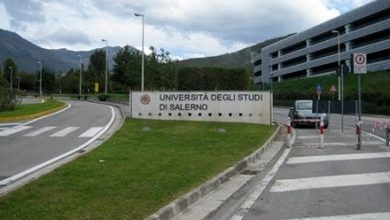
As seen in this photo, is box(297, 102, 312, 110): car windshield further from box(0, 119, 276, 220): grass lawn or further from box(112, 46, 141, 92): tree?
box(112, 46, 141, 92): tree

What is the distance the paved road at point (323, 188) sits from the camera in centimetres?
881

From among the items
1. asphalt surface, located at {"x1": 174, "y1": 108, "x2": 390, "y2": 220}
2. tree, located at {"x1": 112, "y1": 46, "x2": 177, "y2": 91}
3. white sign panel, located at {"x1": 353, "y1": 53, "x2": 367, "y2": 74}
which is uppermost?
tree, located at {"x1": 112, "y1": 46, "x2": 177, "y2": 91}

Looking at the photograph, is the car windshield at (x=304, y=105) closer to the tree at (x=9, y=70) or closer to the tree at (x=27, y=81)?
the tree at (x=9, y=70)

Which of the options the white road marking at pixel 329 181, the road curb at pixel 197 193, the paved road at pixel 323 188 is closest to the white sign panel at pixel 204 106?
the paved road at pixel 323 188

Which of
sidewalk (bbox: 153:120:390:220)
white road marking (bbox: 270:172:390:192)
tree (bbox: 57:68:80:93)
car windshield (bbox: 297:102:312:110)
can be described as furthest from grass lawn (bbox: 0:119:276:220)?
tree (bbox: 57:68:80:93)

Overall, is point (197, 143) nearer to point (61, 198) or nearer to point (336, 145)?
point (336, 145)

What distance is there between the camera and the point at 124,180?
34.7 feet

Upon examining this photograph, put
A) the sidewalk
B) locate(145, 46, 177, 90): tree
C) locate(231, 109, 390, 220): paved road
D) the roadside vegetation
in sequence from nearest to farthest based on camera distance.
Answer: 1. the sidewalk
2. locate(231, 109, 390, 220): paved road
3. the roadside vegetation
4. locate(145, 46, 177, 90): tree

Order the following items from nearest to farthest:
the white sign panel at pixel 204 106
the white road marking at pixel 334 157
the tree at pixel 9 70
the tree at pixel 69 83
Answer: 1. the white road marking at pixel 334 157
2. the white sign panel at pixel 204 106
3. the tree at pixel 69 83
4. the tree at pixel 9 70

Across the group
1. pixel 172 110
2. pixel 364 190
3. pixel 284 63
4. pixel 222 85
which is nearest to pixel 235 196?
pixel 364 190

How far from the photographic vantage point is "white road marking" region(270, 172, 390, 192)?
11.2 m

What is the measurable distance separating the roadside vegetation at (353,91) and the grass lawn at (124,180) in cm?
4444

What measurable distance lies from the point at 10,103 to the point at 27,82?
11919 centimetres

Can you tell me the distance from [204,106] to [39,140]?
13.4 metres
